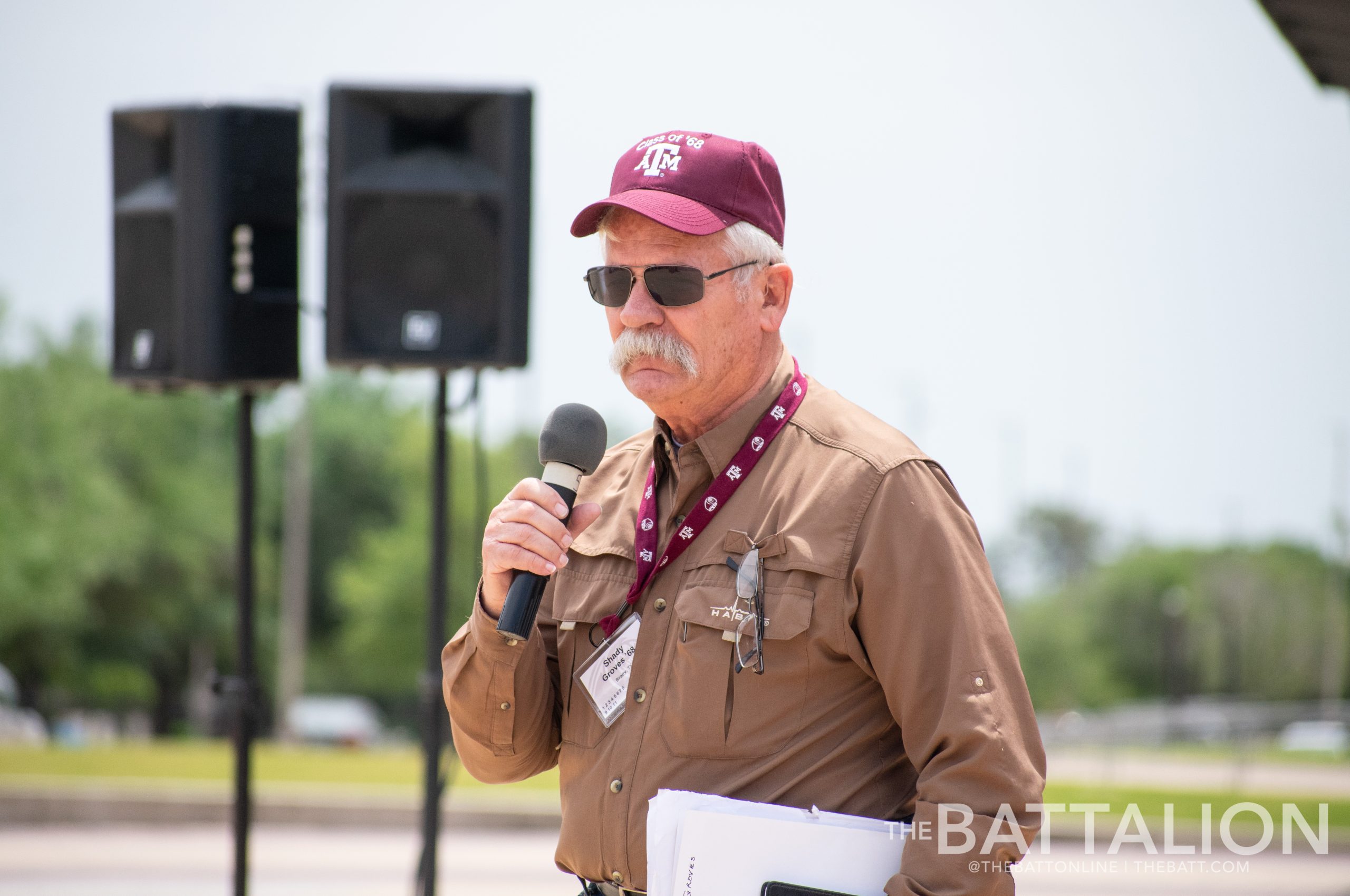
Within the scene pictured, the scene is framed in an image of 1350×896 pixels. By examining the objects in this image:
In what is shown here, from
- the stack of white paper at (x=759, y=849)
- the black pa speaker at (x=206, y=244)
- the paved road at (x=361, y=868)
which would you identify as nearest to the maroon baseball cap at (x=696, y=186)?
the stack of white paper at (x=759, y=849)

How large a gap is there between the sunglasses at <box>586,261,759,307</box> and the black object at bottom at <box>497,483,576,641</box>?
1.32ft

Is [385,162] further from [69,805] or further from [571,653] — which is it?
[69,805]

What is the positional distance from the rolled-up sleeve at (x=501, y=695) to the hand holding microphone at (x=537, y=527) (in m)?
0.06

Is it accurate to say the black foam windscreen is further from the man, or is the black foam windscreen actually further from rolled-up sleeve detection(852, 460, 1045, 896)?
rolled-up sleeve detection(852, 460, 1045, 896)

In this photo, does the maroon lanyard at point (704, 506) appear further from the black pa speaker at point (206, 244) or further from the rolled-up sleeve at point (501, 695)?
the black pa speaker at point (206, 244)

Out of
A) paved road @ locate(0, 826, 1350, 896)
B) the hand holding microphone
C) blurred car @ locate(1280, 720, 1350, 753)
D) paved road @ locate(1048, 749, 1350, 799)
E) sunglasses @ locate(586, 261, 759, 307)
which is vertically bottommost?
blurred car @ locate(1280, 720, 1350, 753)

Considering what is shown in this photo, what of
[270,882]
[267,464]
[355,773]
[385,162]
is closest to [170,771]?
[355,773]

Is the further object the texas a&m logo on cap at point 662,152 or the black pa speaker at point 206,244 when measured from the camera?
the black pa speaker at point 206,244

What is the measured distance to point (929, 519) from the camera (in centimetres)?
207

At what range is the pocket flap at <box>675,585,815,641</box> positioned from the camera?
2.09 metres

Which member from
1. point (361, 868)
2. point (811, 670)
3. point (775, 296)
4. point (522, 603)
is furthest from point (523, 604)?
point (361, 868)

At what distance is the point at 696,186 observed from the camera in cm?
231

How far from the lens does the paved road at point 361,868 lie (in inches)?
351

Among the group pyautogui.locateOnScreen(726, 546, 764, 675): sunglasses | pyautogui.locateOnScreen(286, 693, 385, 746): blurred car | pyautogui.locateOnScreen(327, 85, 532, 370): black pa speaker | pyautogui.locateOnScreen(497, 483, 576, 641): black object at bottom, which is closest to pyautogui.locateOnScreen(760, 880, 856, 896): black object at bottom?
pyautogui.locateOnScreen(726, 546, 764, 675): sunglasses
